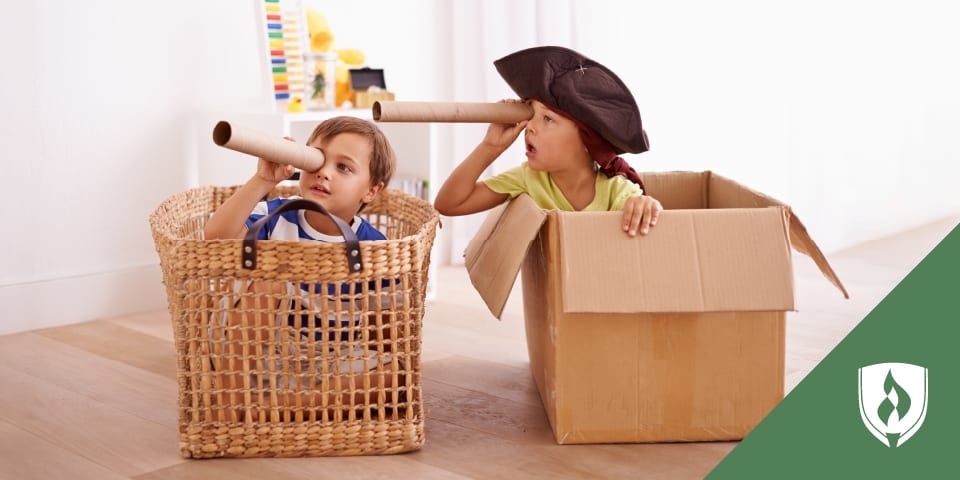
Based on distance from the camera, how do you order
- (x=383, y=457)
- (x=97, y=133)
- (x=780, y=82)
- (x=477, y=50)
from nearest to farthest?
(x=383, y=457) → (x=97, y=133) → (x=780, y=82) → (x=477, y=50)

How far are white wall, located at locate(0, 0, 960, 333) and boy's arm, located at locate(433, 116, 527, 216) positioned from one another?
0.81 m

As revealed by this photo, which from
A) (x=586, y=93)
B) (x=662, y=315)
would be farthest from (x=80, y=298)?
(x=662, y=315)

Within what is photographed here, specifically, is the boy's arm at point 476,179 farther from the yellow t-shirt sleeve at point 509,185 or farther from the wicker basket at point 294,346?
the wicker basket at point 294,346

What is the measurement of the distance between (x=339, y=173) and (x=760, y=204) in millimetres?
653

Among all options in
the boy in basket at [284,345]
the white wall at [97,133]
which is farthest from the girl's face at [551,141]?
the white wall at [97,133]

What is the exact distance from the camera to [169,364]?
1951mm

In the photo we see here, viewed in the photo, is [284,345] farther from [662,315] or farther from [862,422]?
[862,422]

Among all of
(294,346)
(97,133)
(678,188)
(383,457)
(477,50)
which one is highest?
(477,50)

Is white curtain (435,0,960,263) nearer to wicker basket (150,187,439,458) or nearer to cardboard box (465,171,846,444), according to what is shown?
cardboard box (465,171,846,444)

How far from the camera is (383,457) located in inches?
58.0

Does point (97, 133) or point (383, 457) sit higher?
point (97, 133)

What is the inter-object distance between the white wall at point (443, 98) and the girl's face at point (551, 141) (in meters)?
0.93

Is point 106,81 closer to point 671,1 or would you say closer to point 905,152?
point 671,1

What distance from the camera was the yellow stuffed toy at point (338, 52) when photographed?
2.46 metres
